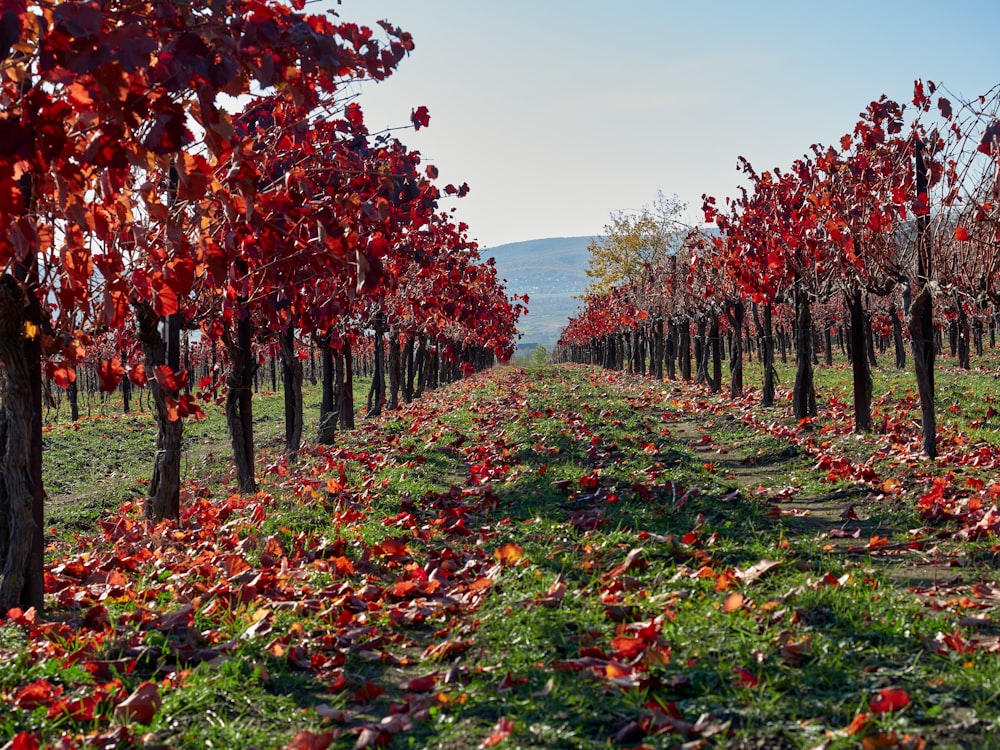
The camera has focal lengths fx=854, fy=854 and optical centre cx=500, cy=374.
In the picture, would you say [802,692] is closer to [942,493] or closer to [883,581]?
[883,581]

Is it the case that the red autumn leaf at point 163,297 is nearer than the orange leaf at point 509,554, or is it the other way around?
the red autumn leaf at point 163,297

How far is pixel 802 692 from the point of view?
3564 mm

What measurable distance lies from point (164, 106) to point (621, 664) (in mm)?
3091

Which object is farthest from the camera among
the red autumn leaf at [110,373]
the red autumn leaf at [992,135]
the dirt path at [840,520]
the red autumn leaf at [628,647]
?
the red autumn leaf at [992,135]

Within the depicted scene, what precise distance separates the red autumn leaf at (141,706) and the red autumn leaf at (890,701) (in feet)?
9.76

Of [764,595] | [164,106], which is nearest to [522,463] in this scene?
[764,595]

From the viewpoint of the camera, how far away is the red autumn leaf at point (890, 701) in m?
3.26

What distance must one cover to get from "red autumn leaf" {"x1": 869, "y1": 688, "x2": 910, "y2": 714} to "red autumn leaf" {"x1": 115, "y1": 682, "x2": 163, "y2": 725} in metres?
2.97

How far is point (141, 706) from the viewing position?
372 centimetres

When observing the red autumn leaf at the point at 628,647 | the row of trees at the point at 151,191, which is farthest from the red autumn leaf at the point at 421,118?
the red autumn leaf at the point at 628,647

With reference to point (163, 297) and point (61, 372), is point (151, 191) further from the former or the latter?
point (61, 372)

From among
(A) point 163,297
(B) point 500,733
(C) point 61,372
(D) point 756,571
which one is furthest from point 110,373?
(D) point 756,571

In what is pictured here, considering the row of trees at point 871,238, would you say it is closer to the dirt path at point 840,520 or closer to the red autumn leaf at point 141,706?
the dirt path at point 840,520

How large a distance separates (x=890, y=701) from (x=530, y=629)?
1790 millimetres
